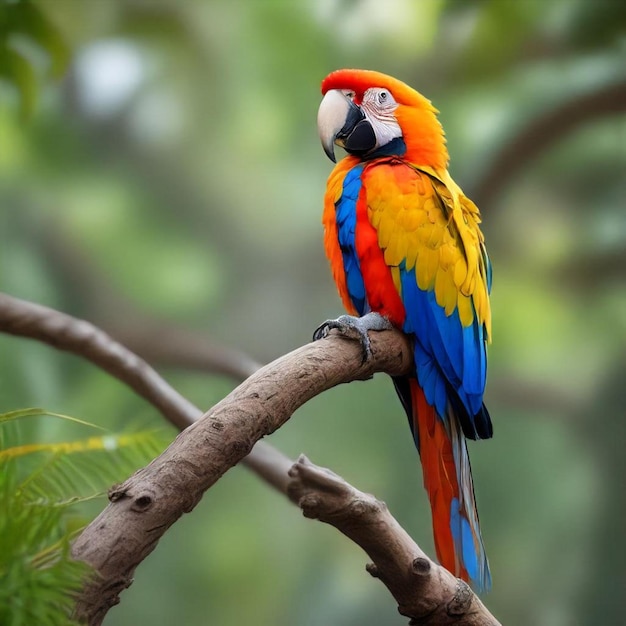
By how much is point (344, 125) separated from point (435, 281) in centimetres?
34

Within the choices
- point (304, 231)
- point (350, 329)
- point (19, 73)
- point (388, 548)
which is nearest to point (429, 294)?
point (350, 329)

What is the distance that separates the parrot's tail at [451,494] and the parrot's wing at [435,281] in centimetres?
3

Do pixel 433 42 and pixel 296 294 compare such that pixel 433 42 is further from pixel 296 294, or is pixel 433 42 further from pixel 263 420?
pixel 263 420

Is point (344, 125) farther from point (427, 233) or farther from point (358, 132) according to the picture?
point (427, 233)

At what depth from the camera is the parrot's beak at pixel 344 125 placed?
1.31m

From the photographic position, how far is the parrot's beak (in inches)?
51.5

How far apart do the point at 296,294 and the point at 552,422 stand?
78 centimetres

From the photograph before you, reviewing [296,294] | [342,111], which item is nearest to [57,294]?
[296,294]

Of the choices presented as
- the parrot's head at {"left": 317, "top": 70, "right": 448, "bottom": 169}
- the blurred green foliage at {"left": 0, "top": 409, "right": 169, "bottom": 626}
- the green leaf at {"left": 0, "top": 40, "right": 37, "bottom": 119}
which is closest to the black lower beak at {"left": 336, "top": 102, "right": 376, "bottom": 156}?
the parrot's head at {"left": 317, "top": 70, "right": 448, "bottom": 169}

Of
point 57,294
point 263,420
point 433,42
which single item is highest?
point 433,42

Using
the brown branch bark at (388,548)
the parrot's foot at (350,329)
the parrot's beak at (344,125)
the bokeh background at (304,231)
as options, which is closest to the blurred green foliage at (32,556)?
the brown branch bark at (388,548)

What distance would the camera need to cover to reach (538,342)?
6.65 feet

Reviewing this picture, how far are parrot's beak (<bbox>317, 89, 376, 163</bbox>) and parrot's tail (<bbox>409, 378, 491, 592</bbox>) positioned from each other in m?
0.43

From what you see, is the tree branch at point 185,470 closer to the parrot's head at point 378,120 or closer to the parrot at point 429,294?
the parrot at point 429,294
